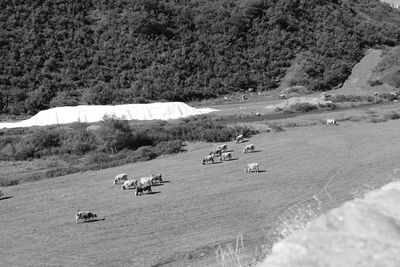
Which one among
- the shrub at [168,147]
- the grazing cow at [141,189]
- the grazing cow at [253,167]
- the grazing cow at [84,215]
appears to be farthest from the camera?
the shrub at [168,147]

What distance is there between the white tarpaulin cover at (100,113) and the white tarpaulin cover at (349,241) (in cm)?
5468

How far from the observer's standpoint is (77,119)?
196 ft

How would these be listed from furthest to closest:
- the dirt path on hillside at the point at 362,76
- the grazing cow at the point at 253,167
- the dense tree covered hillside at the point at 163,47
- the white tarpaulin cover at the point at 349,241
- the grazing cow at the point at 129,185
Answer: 1. the dirt path on hillside at the point at 362,76
2. the dense tree covered hillside at the point at 163,47
3. the grazing cow at the point at 253,167
4. the grazing cow at the point at 129,185
5. the white tarpaulin cover at the point at 349,241

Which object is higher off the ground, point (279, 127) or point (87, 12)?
point (87, 12)

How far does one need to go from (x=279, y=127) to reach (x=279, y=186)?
2532 centimetres

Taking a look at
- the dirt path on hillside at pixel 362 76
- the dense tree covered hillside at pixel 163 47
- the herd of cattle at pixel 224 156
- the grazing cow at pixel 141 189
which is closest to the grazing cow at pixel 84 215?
the grazing cow at pixel 141 189

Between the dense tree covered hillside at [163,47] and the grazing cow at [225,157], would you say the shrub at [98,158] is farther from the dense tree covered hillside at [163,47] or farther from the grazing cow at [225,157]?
the dense tree covered hillside at [163,47]

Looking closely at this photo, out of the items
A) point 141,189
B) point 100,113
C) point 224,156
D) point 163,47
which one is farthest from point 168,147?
point 163,47

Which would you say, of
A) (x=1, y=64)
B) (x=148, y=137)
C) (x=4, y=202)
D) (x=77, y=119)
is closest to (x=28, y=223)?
(x=4, y=202)

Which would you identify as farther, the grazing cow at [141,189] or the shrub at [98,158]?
the shrub at [98,158]

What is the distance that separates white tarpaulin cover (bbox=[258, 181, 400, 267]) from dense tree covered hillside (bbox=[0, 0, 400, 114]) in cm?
6748

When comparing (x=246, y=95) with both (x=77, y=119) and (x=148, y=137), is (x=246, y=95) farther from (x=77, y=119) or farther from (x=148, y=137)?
(x=148, y=137)

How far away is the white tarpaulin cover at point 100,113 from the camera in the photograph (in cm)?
6006

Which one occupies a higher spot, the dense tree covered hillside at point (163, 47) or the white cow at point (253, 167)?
the dense tree covered hillside at point (163, 47)
